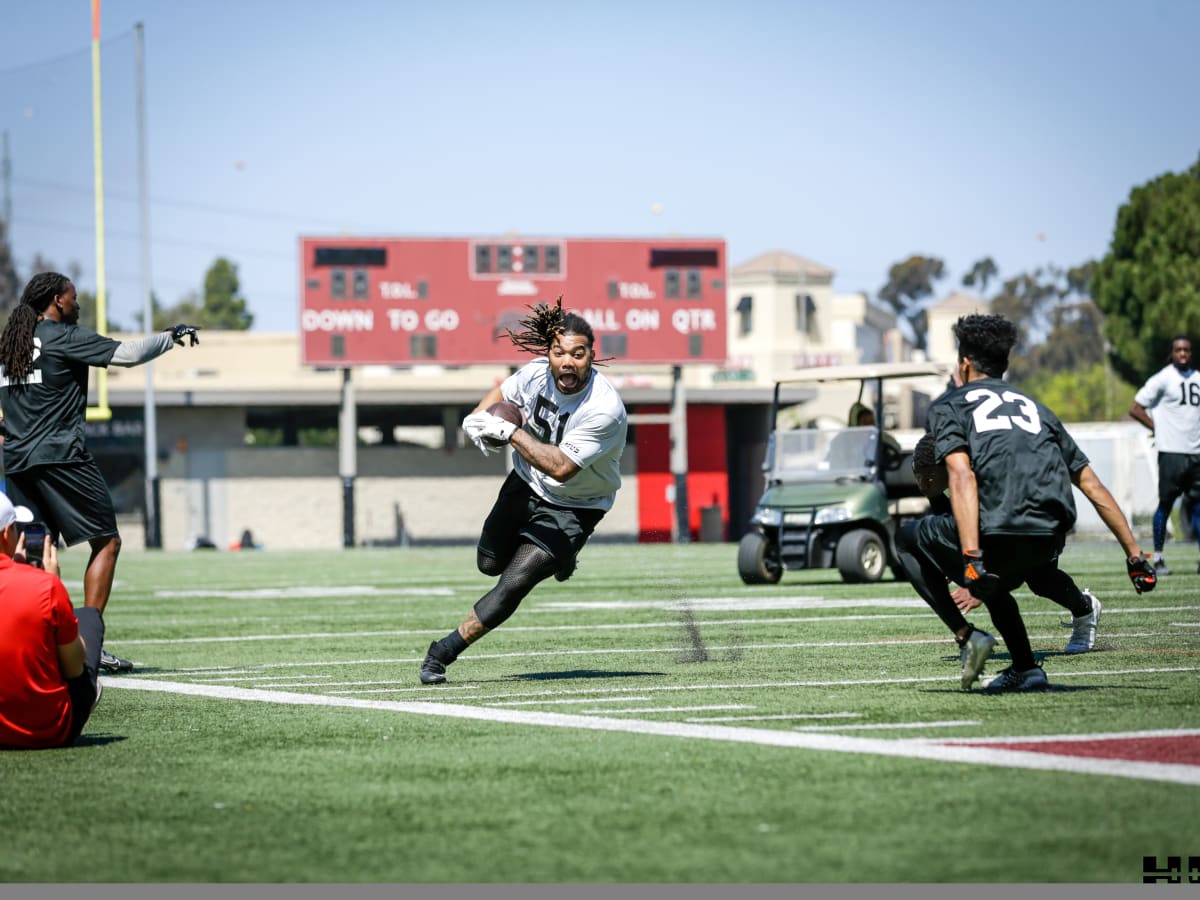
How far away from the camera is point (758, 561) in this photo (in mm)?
16625

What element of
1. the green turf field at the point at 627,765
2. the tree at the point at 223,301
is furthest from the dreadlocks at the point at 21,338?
the tree at the point at 223,301

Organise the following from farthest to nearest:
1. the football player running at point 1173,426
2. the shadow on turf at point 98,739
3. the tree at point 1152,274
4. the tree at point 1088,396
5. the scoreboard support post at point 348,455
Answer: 1. the tree at point 1088,396
2. the tree at point 1152,274
3. the scoreboard support post at point 348,455
4. the football player running at point 1173,426
5. the shadow on turf at point 98,739

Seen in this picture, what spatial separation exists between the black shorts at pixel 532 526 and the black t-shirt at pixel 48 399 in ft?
7.48

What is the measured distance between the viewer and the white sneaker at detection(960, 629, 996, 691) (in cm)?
695

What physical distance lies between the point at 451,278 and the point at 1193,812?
3739 cm

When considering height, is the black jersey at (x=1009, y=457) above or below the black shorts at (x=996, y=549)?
above

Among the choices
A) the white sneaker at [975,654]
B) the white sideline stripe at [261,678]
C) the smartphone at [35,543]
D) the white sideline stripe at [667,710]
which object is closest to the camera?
the white sideline stripe at [667,710]

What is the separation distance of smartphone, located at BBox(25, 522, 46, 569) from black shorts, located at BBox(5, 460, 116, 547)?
3.28 ft

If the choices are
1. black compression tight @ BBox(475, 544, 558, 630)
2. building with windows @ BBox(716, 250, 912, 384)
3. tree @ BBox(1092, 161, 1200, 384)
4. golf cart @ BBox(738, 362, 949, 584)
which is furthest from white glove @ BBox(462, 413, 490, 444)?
building with windows @ BBox(716, 250, 912, 384)

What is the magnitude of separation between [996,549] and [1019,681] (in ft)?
1.92

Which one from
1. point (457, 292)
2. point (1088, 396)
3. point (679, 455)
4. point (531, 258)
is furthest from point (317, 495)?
point (1088, 396)

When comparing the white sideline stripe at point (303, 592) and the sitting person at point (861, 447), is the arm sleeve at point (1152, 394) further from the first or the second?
the white sideline stripe at point (303, 592)

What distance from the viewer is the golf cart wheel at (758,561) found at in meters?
16.6

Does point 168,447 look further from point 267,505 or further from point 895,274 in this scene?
point 895,274
